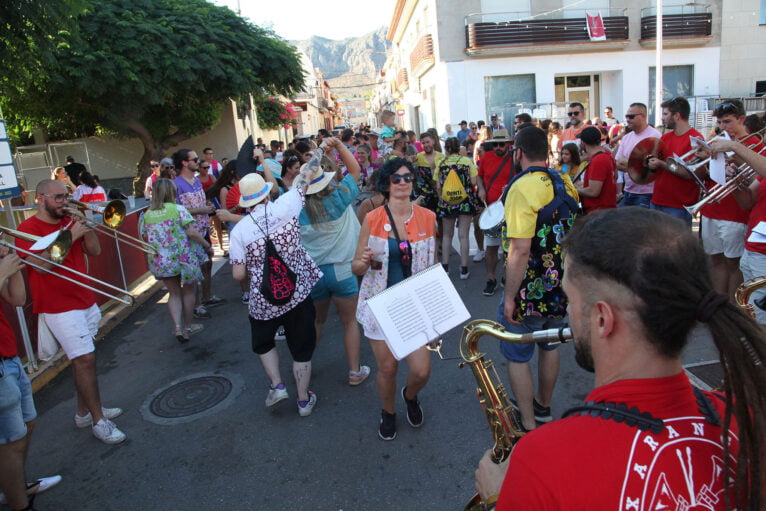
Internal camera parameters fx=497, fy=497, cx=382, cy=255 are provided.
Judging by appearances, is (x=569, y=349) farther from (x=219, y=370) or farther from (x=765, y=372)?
(x=765, y=372)

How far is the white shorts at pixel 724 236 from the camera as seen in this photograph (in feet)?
14.2

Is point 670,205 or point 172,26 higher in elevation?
point 172,26

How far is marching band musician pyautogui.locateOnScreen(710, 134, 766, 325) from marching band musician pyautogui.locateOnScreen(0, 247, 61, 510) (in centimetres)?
463

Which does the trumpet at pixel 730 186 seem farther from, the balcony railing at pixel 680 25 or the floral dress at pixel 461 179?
the balcony railing at pixel 680 25

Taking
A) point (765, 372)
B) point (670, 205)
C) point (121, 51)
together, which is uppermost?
point (121, 51)

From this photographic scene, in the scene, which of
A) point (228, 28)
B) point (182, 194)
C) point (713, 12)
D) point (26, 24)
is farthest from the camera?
point (713, 12)

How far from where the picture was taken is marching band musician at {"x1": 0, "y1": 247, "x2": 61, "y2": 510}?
2.75 m

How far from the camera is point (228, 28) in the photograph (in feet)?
57.7

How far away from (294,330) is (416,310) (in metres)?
1.64

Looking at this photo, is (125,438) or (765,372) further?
(125,438)

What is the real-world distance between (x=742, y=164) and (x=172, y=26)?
17.0 meters

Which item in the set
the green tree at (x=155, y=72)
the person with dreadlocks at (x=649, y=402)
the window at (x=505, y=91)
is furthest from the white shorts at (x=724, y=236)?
the window at (x=505, y=91)

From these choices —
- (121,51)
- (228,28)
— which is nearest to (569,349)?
(121,51)

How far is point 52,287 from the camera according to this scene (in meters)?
3.54
